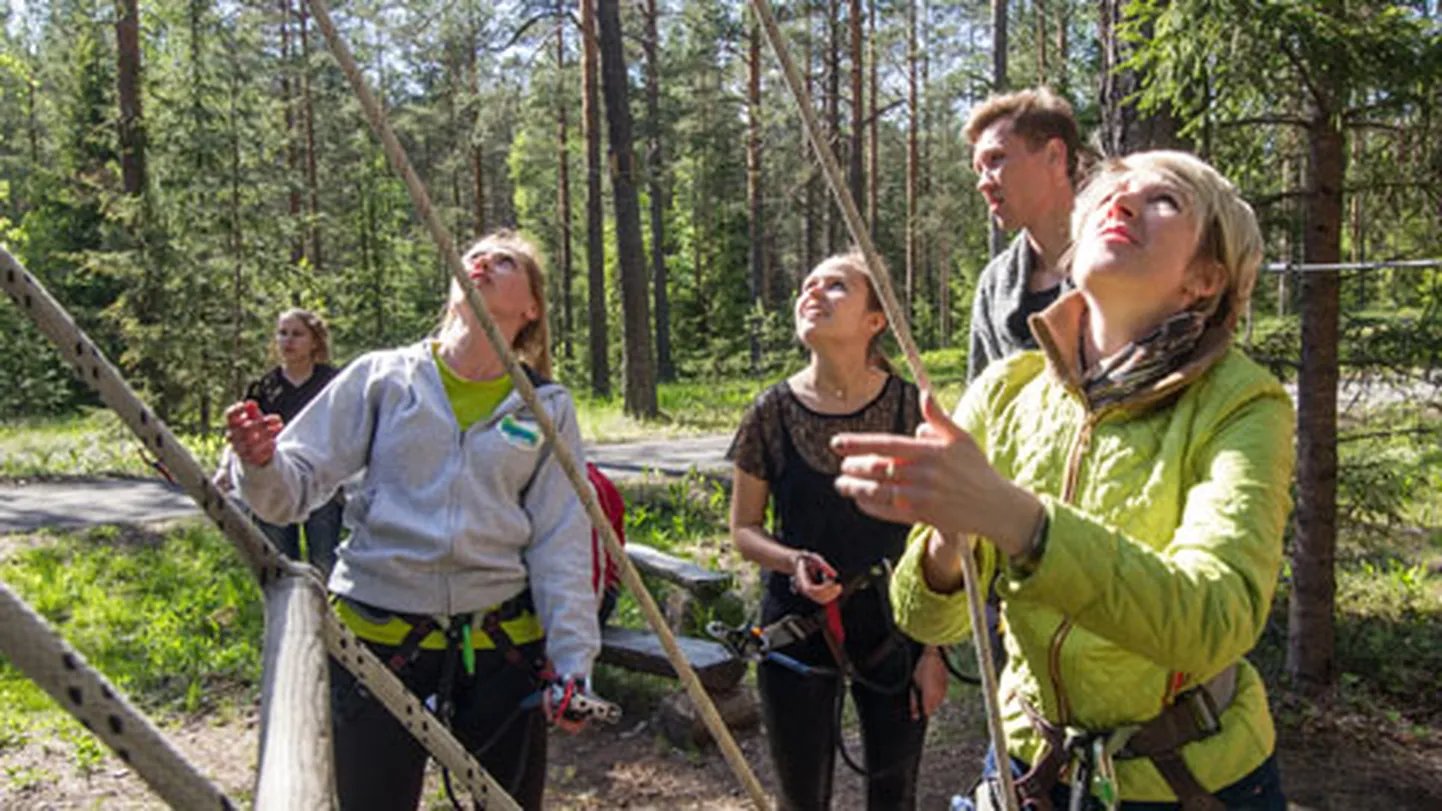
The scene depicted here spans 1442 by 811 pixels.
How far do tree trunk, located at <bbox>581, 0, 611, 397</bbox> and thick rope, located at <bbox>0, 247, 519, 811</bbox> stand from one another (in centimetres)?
1682

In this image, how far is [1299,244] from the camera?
5.99m

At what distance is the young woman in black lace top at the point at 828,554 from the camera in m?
3.02

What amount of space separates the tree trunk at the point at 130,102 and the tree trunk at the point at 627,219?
6.41 m

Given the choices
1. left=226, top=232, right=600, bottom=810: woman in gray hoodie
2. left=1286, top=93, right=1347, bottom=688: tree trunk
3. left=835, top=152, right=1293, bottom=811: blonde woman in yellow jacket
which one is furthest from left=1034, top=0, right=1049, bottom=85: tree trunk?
left=835, top=152, right=1293, bottom=811: blonde woman in yellow jacket

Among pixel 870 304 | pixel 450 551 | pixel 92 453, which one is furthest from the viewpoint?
pixel 92 453

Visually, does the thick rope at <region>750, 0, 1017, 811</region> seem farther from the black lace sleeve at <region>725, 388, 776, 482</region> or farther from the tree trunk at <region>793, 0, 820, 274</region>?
the tree trunk at <region>793, 0, 820, 274</region>

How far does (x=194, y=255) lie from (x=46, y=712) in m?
9.83

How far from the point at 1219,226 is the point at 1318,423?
448cm

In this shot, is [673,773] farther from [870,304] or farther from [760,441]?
[870,304]

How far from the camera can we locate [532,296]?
2.90 metres

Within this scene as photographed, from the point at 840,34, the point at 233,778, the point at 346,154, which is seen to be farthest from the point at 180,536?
the point at 346,154

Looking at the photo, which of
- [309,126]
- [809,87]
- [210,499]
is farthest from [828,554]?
[309,126]

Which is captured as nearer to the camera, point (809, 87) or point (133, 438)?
point (133, 438)

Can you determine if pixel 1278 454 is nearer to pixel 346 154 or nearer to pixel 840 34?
pixel 840 34
